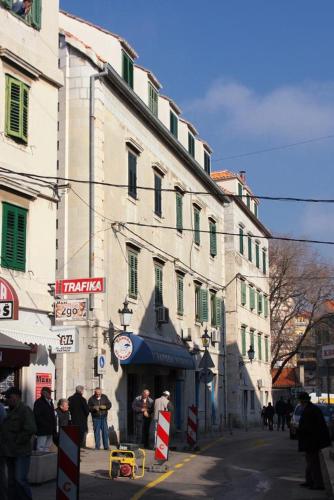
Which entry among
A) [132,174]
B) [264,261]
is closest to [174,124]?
[132,174]

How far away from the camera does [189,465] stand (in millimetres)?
17562

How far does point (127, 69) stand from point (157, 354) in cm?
968

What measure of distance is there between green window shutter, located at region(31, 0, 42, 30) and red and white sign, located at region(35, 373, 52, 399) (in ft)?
28.5

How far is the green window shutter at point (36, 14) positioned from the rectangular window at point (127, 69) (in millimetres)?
6472

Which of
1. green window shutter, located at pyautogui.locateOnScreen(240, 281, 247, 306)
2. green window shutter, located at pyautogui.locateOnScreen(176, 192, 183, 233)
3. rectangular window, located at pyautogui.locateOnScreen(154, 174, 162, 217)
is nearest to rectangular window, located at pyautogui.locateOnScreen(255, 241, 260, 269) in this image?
green window shutter, located at pyautogui.locateOnScreen(240, 281, 247, 306)

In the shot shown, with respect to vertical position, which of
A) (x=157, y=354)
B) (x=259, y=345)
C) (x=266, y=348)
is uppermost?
(x=259, y=345)

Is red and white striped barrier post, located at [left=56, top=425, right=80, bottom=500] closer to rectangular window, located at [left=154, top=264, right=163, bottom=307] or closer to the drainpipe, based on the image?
the drainpipe

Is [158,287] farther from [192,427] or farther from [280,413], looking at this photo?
[280,413]

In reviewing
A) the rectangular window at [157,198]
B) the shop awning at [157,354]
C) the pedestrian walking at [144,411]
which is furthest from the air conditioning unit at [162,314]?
the pedestrian walking at [144,411]

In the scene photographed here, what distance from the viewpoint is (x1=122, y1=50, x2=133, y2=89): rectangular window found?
26031 mm

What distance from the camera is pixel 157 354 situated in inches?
968

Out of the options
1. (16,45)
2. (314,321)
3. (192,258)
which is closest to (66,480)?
(16,45)

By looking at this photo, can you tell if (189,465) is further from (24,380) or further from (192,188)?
(192,188)

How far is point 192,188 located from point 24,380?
56.3ft
